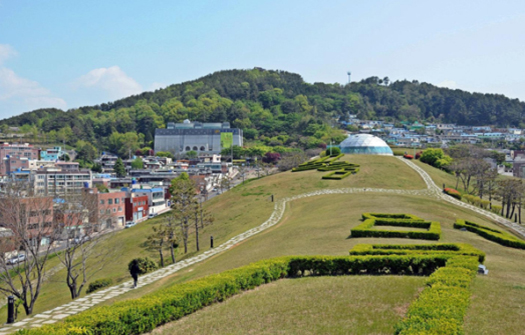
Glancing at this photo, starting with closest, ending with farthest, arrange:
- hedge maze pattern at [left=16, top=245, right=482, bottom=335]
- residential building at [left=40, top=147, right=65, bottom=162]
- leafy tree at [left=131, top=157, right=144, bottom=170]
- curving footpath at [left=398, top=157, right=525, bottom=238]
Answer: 1. hedge maze pattern at [left=16, top=245, right=482, bottom=335]
2. curving footpath at [left=398, top=157, right=525, bottom=238]
3. leafy tree at [left=131, top=157, right=144, bottom=170]
4. residential building at [left=40, top=147, right=65, bottom=162]

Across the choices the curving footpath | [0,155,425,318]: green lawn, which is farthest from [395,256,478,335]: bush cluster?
the curving footpath

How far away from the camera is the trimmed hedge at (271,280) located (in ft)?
32.1

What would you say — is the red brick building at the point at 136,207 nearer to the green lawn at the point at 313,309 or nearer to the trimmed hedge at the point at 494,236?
the trimmed hedge at the point at 494,236

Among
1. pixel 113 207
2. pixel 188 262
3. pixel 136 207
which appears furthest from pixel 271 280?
pixel 136 207

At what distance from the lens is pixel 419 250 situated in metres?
16.9

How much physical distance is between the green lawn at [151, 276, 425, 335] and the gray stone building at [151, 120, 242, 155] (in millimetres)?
140285

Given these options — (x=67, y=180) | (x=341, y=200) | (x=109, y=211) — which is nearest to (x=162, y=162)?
(x=67, y=180)

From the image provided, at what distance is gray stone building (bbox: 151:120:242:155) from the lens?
15466 cm

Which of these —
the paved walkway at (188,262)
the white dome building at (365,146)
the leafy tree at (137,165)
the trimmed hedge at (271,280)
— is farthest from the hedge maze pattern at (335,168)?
the leafy tree at (137,165)

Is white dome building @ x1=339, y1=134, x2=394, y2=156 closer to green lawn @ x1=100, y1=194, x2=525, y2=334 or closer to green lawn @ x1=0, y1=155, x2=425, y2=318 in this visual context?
green lawn @ x1=0, y1=155, x2=425, y2=318

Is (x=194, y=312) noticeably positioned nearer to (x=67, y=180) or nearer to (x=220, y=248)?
(x=220, y=248)

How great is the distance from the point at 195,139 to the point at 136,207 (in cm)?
9489

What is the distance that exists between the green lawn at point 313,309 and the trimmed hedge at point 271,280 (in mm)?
383

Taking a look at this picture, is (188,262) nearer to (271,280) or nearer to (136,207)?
(271,280)
